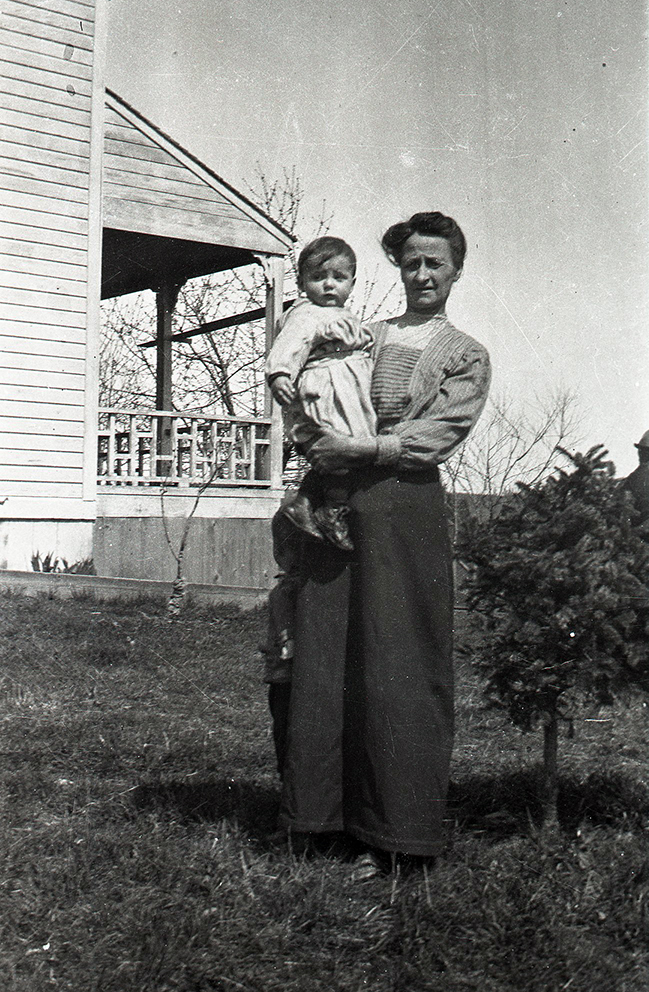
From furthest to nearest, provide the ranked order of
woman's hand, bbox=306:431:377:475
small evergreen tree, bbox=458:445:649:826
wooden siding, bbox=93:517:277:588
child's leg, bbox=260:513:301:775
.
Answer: wooden siding, bbox=93:517:277:588
small evergreen tree, bbox=458:445:649:826
child's leg, bbox=260:513:301:775
woman's hand, bbox=306:431:377:475

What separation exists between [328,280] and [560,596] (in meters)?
1.40

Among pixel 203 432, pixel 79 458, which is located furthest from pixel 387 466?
pixel 203 432

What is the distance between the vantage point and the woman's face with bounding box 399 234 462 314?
10.6 ft

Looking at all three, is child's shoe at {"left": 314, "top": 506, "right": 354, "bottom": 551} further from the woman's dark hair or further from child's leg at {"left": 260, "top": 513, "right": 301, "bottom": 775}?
the woman's dark hair

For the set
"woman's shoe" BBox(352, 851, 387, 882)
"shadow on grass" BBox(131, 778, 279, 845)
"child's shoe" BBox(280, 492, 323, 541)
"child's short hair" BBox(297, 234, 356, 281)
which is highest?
"child's short hair" BBox(297, 234, 356, 281)

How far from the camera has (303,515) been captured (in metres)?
3.18

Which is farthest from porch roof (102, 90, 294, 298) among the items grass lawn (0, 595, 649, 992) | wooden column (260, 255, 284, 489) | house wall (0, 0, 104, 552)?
grass lawn (0, 595, 649, 992)

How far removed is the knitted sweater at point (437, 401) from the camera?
10.1 feet

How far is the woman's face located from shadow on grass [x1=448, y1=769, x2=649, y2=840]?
1918 millimetres

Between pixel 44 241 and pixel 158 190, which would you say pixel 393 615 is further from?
pixel 158 190

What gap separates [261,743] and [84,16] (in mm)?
9353

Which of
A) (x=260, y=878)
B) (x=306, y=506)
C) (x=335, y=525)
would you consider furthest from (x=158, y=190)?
(x=260, y=878)

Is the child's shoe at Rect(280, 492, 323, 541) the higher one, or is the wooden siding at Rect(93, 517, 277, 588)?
the child's shoe at Rect(280, 492, 323, 541)

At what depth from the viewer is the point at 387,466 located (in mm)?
3121
